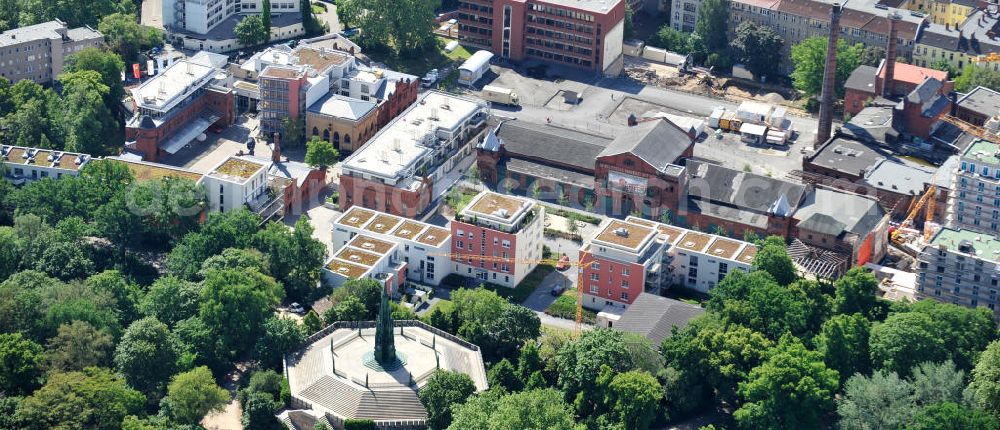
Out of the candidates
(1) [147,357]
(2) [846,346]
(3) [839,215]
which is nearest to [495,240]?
(3) [839,215]

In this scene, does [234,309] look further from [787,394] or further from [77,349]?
[787,394]

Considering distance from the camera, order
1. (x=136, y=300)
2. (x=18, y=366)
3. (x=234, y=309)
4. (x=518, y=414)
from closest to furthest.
Result: 1. (x=518, y=414)
2. (x=18, y=366)
3. (x=234, y=309)
4. (x=136, y=300)

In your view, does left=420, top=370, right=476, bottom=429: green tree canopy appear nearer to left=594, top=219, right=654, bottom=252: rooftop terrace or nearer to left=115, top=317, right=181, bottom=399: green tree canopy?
left=115, top=317, right=181, bottom=399: green tree canopy

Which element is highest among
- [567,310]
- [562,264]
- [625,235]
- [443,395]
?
[625,235]

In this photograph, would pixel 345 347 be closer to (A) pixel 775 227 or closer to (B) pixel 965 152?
(A) pixel 775 227

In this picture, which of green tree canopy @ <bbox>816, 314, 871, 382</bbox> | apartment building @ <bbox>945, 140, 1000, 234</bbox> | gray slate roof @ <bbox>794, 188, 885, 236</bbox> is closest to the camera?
green tree canopy @ <bbox>816, 314, 871, 382</bbox>

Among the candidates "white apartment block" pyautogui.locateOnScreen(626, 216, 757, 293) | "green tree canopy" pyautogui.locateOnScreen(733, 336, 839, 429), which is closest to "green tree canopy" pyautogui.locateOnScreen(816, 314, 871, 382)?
"green tree canopy" pyautogui.locateOnScreen(733, 336, 839, 429)

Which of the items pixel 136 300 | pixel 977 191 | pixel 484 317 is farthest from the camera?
pixel 977 191

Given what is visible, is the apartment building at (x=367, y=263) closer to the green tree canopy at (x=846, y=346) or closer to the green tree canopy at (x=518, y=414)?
the green tree canopy at (x=518, y=414)
